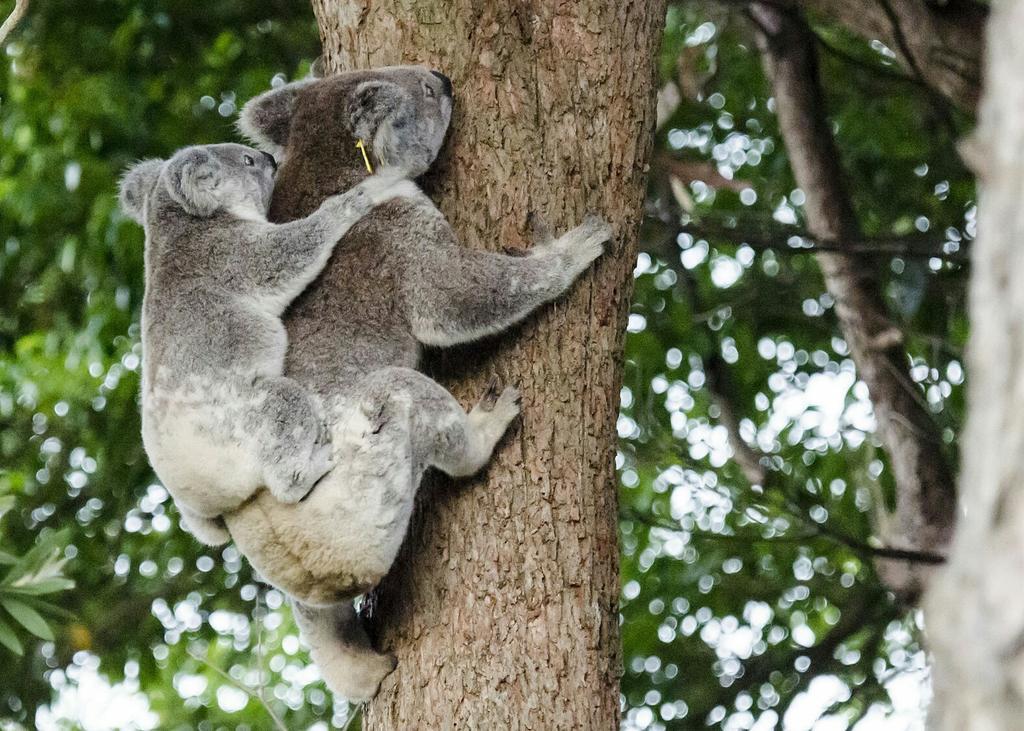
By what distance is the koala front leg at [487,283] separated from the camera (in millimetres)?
2982

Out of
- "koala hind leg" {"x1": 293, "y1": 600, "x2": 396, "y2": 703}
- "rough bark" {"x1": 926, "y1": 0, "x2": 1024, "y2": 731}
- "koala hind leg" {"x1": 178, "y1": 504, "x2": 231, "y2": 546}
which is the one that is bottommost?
"koala hind leg" {"x1": 293, "y1": 600, "x2": 396, "y2": 703}

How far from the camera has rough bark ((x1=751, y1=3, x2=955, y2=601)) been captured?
5.23 m

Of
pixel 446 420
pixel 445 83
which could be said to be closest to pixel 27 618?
pixel 446 420

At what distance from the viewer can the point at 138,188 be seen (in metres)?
3.59

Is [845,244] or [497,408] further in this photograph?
[845,244]

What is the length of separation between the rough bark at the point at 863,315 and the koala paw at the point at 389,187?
251 centimetres

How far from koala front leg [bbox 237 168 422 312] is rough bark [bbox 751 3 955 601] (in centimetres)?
255

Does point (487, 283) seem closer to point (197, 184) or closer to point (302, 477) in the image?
point (302, 477)

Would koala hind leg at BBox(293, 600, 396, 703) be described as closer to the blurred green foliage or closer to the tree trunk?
the tree trunk

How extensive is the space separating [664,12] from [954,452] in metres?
3.32

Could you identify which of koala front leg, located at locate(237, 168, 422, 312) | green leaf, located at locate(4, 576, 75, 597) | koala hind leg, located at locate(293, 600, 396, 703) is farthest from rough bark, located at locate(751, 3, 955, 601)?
green leaf, located at locate(4, 576, 75, 597)

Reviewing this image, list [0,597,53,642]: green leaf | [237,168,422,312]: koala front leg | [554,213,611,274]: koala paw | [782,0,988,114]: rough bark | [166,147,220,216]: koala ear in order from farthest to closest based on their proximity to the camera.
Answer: [782,0,988,114]: rough bark, [0,597,53,642]: green leaf, [166,147,220,216]: koala ear, [237,168,422,312]: koala front leg, [554,213,611,274]: koala paw

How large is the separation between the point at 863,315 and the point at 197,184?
3290 mm

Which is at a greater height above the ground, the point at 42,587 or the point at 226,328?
the point at 226,328
